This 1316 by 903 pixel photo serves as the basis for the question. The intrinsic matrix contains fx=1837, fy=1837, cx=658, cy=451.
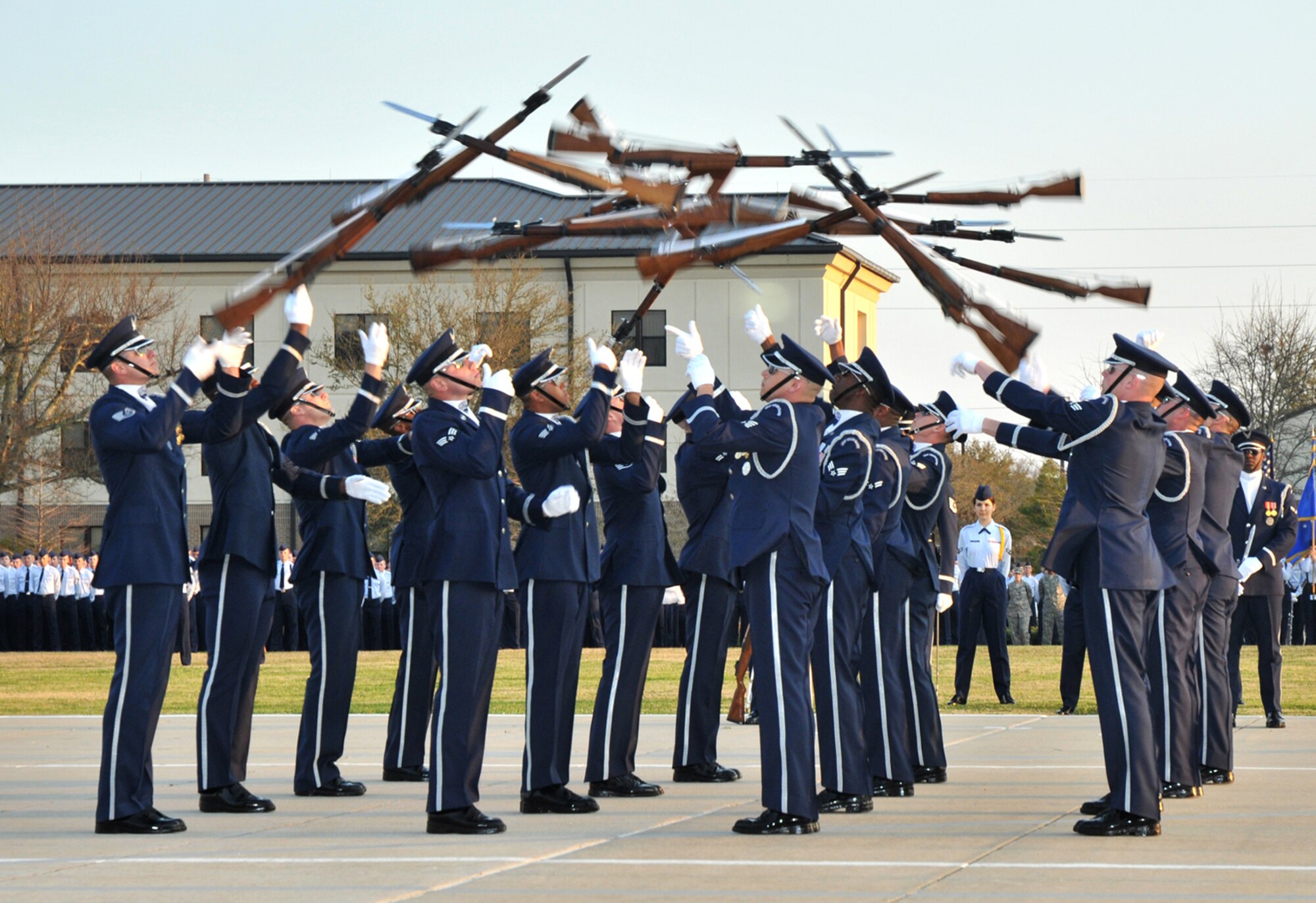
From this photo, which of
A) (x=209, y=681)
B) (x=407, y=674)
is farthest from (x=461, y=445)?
(x=407, y=674)

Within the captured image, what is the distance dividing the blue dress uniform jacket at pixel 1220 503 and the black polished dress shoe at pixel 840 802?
271 cm

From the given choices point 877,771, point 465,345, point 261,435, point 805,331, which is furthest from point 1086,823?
point 805,331

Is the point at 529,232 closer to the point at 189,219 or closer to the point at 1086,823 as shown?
the point at 1086,823

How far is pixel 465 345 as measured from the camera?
37156 mm

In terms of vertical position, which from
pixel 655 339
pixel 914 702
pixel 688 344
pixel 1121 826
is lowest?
pixel 1121 826

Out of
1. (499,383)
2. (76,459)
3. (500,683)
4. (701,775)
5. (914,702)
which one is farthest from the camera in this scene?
(76,459)

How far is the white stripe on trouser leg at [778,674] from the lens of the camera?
8055 mm

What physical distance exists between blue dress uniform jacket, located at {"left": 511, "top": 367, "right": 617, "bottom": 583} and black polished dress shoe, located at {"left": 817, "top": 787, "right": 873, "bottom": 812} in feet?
5.12

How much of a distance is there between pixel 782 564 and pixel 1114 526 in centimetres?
152

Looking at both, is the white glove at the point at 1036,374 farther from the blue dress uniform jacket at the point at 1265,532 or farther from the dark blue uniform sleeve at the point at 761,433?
the blue dress uniform jacket at the point at 1265,532

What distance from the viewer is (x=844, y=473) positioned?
355 inches

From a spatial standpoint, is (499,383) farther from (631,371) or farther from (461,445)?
(631,371)

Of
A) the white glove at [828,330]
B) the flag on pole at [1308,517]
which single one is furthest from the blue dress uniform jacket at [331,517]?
the flag on pole at [1308,517]

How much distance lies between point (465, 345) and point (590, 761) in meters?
28.0
